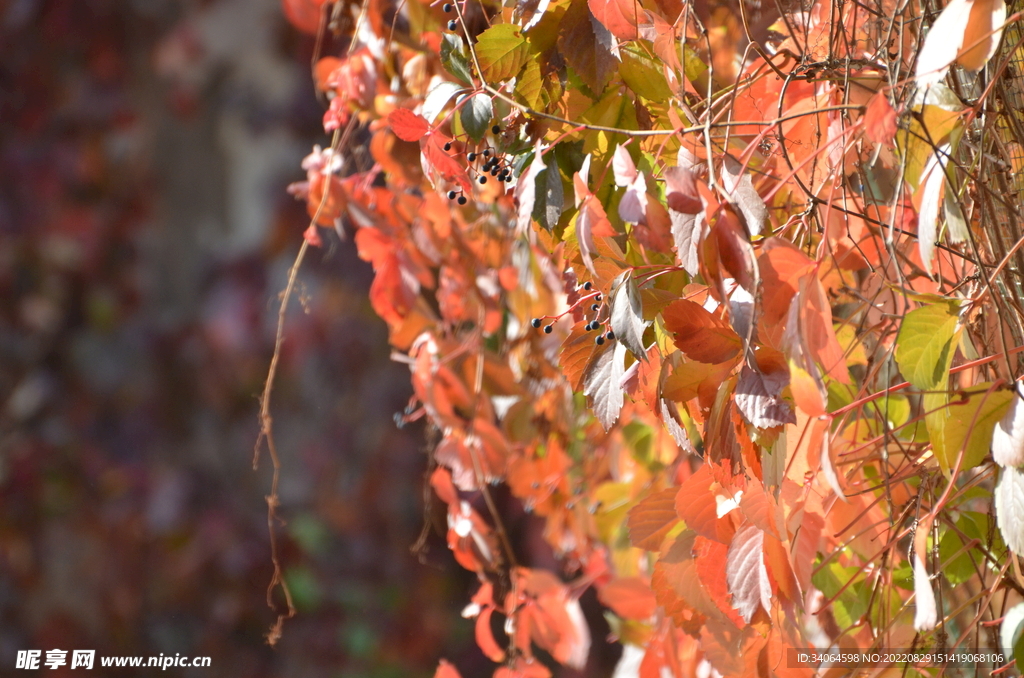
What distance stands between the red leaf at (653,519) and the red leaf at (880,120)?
34 centimetres

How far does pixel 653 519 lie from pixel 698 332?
241 millimetres

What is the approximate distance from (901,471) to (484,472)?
17.4 inches

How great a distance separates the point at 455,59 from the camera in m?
0.58

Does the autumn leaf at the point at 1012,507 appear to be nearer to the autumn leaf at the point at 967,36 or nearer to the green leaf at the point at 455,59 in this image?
the autumn leaf at the point at 967,36

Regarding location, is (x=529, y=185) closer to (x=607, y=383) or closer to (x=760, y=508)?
(x=607, y=383)

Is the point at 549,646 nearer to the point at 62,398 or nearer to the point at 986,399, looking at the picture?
the point at 986,399

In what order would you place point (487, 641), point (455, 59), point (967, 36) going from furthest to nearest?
point (487, 641) < point (455, 59) < point (967, 36)

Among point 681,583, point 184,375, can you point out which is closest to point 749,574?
point 681,583

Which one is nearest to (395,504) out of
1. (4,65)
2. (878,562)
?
(4,65)

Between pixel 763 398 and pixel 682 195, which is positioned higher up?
pixel 682 195

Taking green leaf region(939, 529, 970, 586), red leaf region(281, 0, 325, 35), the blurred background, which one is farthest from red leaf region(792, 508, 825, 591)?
the blurred background

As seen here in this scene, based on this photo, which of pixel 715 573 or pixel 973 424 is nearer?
pixel 973 424

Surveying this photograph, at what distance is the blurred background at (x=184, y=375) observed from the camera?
176cm

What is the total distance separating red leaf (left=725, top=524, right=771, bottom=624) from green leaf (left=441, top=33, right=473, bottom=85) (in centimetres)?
37
